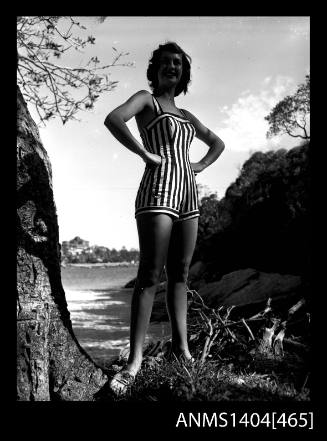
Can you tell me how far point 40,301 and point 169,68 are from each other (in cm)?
211

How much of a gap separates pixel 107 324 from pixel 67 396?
17.2m

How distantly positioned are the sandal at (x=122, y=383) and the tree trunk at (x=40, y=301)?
509mm

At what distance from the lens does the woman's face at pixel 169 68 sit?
11.6ft

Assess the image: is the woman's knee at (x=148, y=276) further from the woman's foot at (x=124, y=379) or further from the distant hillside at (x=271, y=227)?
the distant hillside at (x=271, y=227)

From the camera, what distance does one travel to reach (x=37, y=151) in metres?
3.65

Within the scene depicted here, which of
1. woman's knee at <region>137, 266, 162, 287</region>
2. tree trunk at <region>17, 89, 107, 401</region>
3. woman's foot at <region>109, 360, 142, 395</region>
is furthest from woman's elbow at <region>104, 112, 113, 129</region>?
woman's foot at <region>109, 360, 142, 395</region>

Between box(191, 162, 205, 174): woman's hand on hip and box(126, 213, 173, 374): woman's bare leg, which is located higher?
box(191, 162, 205, 174): woman's hand on hip

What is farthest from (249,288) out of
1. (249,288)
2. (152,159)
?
(152,159)

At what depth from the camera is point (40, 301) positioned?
3.47 m

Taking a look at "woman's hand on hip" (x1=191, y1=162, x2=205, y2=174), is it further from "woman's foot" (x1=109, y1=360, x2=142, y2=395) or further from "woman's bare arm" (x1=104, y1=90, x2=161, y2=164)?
"woman's foot" (x1=109, y1=360, x2=142, y2=395)

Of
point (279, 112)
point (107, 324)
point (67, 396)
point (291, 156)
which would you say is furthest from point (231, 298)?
point (67, 396)

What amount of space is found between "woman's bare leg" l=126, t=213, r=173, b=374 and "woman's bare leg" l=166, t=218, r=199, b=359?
0.20m

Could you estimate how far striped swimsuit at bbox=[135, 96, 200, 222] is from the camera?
129 inches

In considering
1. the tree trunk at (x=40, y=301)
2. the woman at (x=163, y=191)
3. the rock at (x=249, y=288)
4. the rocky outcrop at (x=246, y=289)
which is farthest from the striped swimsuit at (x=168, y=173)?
the rock at (x=249, y=288)
